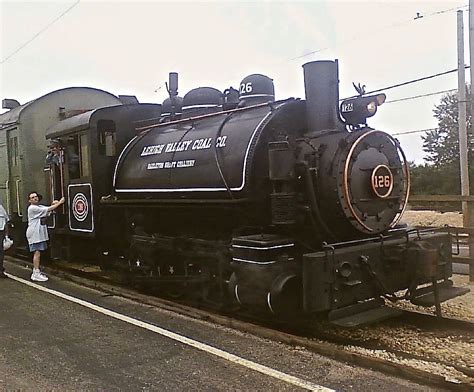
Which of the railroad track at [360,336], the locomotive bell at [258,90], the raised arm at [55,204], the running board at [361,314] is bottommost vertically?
the railroad track at [360,336]

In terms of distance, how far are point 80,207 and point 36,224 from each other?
2.94 feet

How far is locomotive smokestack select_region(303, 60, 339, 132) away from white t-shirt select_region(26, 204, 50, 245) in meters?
5.23

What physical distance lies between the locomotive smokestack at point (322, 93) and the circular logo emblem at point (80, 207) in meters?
4.35

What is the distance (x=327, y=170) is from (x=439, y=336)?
2014 millimetres

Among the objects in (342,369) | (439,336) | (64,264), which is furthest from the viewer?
(64,264)

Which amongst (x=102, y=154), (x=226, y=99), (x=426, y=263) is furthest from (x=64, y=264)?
(x=426, y=263)

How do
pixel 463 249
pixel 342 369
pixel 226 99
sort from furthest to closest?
pixel 463 249 → pixel 226 99 → pixel 342 369

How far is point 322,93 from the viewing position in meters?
6.34

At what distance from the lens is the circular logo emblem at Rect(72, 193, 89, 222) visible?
920 centimetres

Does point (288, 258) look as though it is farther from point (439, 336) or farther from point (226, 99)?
point (226, 99)

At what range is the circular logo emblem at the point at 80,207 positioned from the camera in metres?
9.20

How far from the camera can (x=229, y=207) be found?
21.5ft

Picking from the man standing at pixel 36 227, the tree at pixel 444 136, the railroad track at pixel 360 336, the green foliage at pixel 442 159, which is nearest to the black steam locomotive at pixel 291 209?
the railroad track at pixel 360 336

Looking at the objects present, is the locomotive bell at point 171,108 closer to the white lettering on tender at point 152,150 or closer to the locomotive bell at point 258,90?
the white lettering on tender at point 152,150
